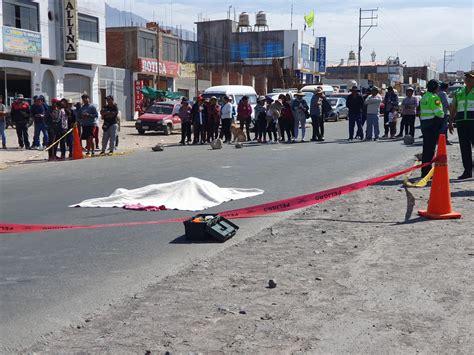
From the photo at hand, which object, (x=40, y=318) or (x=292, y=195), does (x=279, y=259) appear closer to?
(x=40, y=318)

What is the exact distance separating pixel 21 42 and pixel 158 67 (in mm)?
18816

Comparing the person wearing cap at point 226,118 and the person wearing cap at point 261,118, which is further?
the person wearing cap at point 226,118

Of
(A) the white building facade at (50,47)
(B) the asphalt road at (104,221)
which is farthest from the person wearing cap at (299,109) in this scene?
(A) the white building facade at (50,47)

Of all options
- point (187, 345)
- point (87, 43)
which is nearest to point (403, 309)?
point (187, 345)

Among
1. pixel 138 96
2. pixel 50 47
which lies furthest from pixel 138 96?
pixel 50 47

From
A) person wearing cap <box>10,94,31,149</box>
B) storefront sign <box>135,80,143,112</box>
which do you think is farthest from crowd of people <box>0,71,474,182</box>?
storefront sign <box>135,80,143,112</box>

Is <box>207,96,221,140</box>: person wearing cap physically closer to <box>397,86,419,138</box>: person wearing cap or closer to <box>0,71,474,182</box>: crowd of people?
<box>0,71,474,182</box>: crowd of people

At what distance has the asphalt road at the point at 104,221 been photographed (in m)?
5.43

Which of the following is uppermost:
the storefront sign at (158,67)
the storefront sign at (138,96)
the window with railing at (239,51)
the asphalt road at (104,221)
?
the window with railing at (239,51)

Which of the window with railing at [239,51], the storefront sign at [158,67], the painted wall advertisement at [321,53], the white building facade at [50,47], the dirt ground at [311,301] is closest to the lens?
the dirt ground at [311,301]

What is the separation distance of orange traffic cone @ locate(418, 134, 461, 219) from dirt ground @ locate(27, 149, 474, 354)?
458 millimetres

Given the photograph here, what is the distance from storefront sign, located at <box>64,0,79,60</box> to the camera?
1517 inches

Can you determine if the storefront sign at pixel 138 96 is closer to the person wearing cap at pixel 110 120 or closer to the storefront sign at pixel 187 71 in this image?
the storefront sign at pixel 187 71

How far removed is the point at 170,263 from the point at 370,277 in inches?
81.4
